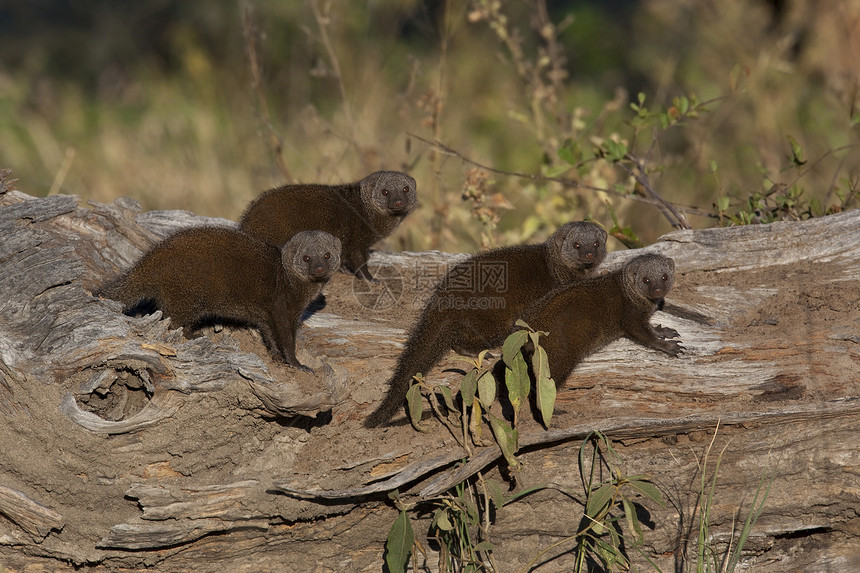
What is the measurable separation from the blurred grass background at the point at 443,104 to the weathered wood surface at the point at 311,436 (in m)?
1.72

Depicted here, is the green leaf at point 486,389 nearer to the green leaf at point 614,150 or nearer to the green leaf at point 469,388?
the green leaf at point 469,388

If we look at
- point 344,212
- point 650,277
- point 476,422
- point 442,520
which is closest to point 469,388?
point 476,422

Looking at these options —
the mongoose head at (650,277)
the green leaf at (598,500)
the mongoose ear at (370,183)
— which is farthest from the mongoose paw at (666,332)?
the mongoose ear at (370,183)

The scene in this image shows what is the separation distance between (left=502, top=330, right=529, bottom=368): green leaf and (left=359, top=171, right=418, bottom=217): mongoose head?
79.4 inches

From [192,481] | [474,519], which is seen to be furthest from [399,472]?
[192,481]

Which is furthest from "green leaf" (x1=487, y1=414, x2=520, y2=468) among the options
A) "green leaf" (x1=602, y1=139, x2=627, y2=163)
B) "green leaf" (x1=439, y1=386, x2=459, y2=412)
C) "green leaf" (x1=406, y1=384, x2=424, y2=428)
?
"green leaf" (x1=602, y1=139, x2=627, y2=163)

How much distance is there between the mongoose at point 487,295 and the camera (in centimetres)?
375

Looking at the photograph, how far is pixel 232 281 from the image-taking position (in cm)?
383

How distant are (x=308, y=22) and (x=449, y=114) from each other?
2814 millimetres

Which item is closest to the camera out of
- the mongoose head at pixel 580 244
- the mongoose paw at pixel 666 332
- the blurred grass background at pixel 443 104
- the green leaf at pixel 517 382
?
the green leaf at pixel 517 382

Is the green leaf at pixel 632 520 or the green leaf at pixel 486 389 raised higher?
the green leaf at pixel 486 389

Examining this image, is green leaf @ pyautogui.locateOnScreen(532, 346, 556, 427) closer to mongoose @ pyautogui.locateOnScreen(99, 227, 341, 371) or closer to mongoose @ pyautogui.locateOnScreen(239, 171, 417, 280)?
mongoose @ pyautogui.locateOnScreen(99, 227, 341, 371)

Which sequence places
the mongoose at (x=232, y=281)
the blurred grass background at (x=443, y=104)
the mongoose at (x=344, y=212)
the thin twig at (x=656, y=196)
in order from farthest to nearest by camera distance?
the blurred grass background at (x=443, y=104), the thin twig at (x=656, y=196), the mongoose at (x=344, y=212), the mongoose at (x=232, y=281)

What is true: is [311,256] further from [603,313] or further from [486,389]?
[603,313]
